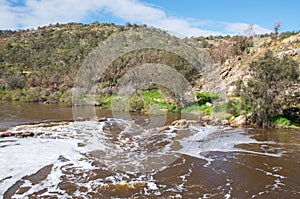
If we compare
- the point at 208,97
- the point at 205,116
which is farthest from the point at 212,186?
the point at 208,97

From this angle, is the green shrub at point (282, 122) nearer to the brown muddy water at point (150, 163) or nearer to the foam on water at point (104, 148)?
the brown muddy water at point (150, 163)

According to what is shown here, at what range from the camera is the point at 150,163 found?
1448 cm

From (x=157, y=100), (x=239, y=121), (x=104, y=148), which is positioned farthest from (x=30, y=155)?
(x=157, y=100)

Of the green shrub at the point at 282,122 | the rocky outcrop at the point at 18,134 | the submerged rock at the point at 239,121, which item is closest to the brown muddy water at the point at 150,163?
the rocky outcrop at the point at 18,134

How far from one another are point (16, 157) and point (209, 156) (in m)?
9.83

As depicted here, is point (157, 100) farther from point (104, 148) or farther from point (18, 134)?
point (104, 148)

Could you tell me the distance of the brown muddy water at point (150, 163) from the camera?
11188 millimetres

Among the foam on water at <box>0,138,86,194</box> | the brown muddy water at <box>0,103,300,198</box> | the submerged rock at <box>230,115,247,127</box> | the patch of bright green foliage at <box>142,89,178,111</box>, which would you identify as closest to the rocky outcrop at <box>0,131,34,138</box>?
the brown muddy water at <box>0,103,300,198</box>

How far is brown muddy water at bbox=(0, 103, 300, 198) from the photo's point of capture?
36.7 ft

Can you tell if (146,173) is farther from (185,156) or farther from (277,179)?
(277,179)

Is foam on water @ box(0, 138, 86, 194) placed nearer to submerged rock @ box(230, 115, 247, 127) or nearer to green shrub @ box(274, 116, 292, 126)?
submerged rock @ box(230, 115, 247, 127)

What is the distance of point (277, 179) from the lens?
12.4m

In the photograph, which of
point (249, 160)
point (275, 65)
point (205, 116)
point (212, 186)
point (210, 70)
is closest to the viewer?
point (212, 186)

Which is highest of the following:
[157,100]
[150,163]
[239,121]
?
[157,100]
